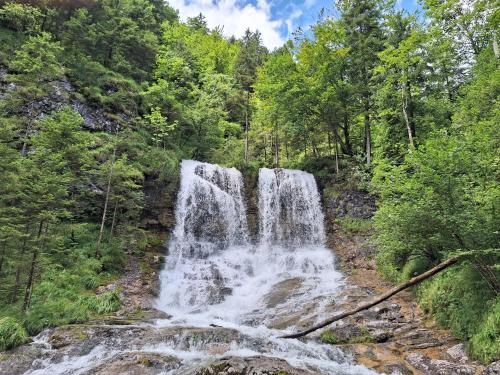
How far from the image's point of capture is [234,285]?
15.3m

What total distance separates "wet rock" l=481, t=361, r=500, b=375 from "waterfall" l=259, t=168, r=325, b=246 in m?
12.9

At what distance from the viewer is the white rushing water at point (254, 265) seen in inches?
380

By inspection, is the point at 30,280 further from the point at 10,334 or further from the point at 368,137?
the point at 368,137

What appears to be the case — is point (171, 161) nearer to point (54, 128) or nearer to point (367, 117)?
point (54, 128)

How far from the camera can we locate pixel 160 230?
18359 millimetres

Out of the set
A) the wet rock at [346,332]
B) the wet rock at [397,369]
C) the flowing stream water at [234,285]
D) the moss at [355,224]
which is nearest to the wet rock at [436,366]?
the wet rock at [397,369]

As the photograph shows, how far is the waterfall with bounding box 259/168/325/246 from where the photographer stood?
64.9 ft

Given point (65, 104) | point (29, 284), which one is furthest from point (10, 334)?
point (65, 104)

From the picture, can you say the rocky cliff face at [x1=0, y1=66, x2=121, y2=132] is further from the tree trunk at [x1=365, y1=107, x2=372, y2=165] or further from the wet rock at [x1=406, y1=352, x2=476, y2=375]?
the wet rock at [x1=406, y1=352, x2=476, y2=375]

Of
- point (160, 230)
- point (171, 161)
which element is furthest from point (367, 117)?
point (160, 230)

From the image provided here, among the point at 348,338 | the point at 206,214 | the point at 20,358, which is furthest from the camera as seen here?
the point at 206,214

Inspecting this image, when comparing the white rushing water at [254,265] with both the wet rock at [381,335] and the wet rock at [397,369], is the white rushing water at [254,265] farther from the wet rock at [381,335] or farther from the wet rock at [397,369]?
the wet rock at [381,335]

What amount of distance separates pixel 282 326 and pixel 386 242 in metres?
4.25

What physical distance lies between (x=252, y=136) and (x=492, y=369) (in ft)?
92.6
